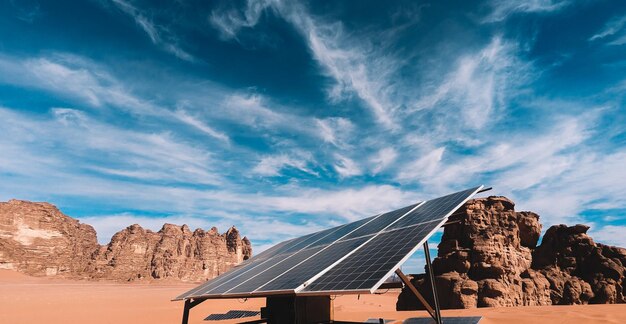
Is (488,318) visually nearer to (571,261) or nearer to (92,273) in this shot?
(571,261)

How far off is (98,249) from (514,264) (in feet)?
561

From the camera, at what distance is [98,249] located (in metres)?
152

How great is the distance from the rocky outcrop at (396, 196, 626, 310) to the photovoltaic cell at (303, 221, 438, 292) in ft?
69.6

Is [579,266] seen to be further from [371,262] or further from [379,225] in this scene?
[371,262]

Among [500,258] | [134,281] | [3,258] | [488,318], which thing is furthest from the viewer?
[134,281]

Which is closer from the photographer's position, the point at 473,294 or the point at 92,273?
the point at 473,294

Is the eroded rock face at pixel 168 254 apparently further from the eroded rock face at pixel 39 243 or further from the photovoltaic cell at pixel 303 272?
the photovoltaic cell at pixel 303 272

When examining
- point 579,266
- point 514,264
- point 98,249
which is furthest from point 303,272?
point 98,249

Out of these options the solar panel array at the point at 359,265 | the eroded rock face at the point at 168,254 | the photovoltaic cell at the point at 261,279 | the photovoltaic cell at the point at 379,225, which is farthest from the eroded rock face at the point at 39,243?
the solar panel array at the point at 359,265

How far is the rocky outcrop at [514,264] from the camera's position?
97.2 feet

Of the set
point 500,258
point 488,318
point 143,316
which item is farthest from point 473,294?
point 143,316

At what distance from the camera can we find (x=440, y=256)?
35219 mm

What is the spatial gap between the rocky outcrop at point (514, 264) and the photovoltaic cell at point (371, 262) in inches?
835

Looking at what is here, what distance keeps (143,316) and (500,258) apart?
37468 mm
